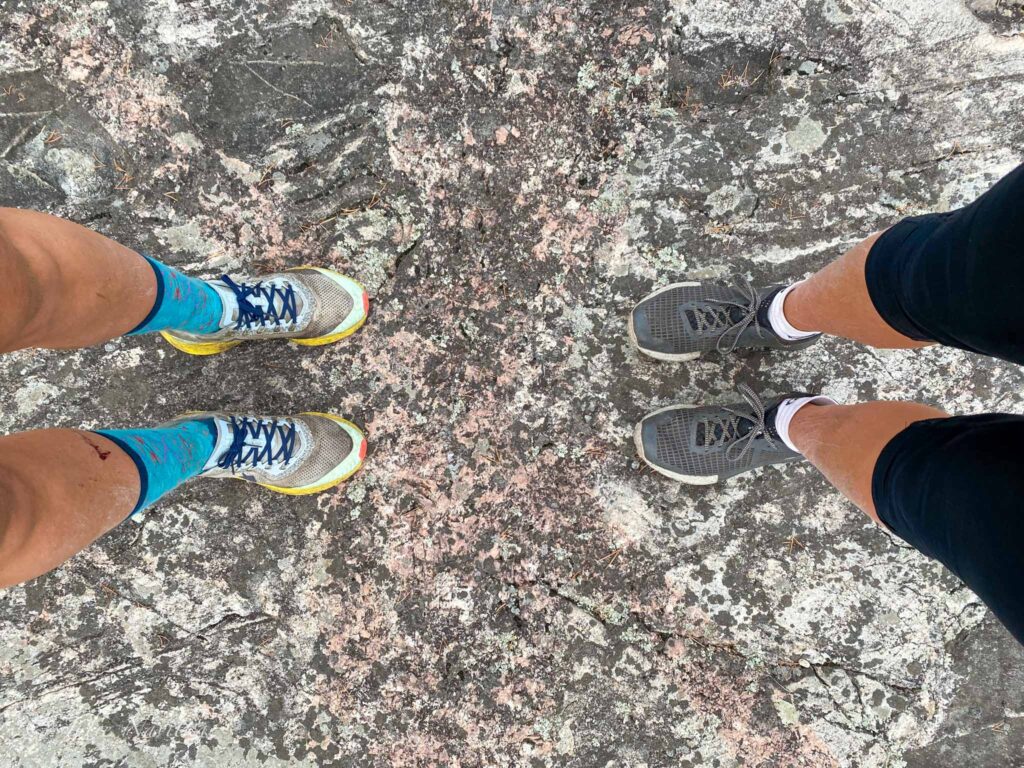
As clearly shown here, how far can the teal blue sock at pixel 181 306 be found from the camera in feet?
4.94

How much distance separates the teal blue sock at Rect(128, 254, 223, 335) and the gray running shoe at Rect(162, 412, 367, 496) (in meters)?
0.31

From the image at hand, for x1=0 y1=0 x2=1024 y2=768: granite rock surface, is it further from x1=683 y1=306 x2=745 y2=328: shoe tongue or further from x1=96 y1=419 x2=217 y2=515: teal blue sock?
x1=96 y1=419 x2=217 y2=515: teal blue sock

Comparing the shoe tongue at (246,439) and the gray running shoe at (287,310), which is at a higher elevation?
the gray running shoe at (287,310)

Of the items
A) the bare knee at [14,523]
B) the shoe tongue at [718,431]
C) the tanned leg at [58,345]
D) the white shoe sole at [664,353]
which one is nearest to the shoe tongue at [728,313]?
the white shoe sole at [664,353]

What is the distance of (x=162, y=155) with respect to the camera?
2.06 meters

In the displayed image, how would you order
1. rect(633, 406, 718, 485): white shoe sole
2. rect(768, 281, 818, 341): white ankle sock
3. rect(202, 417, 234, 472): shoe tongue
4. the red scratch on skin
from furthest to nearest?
rect(633, 406, 718, 485): white shoe sole
rect(768, 281, 818, 341): white ankle sock
rect(202, 417, 234, 472): shoe tongue
the red scratch on skin

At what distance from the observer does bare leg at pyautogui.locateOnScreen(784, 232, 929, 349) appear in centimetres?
148

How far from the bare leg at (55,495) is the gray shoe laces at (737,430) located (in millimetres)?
1712

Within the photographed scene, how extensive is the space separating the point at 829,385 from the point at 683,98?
117cm

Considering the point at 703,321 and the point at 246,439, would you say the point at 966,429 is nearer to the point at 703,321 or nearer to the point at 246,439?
the point at 703,321

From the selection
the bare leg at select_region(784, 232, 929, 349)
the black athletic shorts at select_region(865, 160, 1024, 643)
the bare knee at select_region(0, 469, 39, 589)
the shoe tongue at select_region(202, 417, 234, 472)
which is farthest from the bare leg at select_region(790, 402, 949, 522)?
the bare knee at select_region(0, 469, 39, 589)

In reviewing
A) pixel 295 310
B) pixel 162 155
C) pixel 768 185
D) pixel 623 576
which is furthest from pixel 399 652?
pixel 768 185

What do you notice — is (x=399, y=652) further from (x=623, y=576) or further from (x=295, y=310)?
(x=295, y=310)

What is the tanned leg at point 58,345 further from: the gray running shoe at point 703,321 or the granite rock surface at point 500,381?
the gray running shoe at point 703,321
